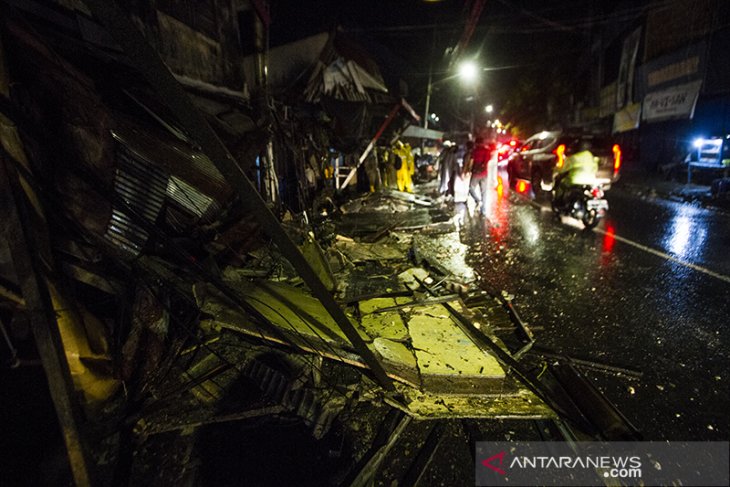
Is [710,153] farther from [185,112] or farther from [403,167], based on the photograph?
[185,112]

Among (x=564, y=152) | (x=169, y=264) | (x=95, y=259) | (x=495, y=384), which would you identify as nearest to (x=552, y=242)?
(x=564, y=152)

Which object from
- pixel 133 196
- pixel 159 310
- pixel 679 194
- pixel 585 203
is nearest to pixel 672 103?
pixel 679 194

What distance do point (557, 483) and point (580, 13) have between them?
1220 inches

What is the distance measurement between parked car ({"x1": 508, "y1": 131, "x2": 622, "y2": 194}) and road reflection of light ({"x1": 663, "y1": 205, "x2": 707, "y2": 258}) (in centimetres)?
191

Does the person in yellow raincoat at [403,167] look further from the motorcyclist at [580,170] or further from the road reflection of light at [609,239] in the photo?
the road reflection of light at [609,239]

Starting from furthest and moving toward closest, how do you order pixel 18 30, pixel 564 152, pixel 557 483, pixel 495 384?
pixel 564 152 < pixel 495 384 < pixel 557 483 < pixel 18 30

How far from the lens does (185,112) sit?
154 cm

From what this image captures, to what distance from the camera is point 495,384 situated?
2855mm

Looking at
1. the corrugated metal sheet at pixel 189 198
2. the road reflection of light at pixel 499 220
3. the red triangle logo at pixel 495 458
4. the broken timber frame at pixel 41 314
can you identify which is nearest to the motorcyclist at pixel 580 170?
the road reflection of light at pixel 499 220

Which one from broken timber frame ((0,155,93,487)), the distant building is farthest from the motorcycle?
broken timber frame ((0,155,93,487))

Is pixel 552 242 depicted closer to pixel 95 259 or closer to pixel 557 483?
pixel 557 483

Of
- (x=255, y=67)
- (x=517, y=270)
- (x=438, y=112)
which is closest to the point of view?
(x=517, y=270)

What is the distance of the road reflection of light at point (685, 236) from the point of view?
→ 629 cm
